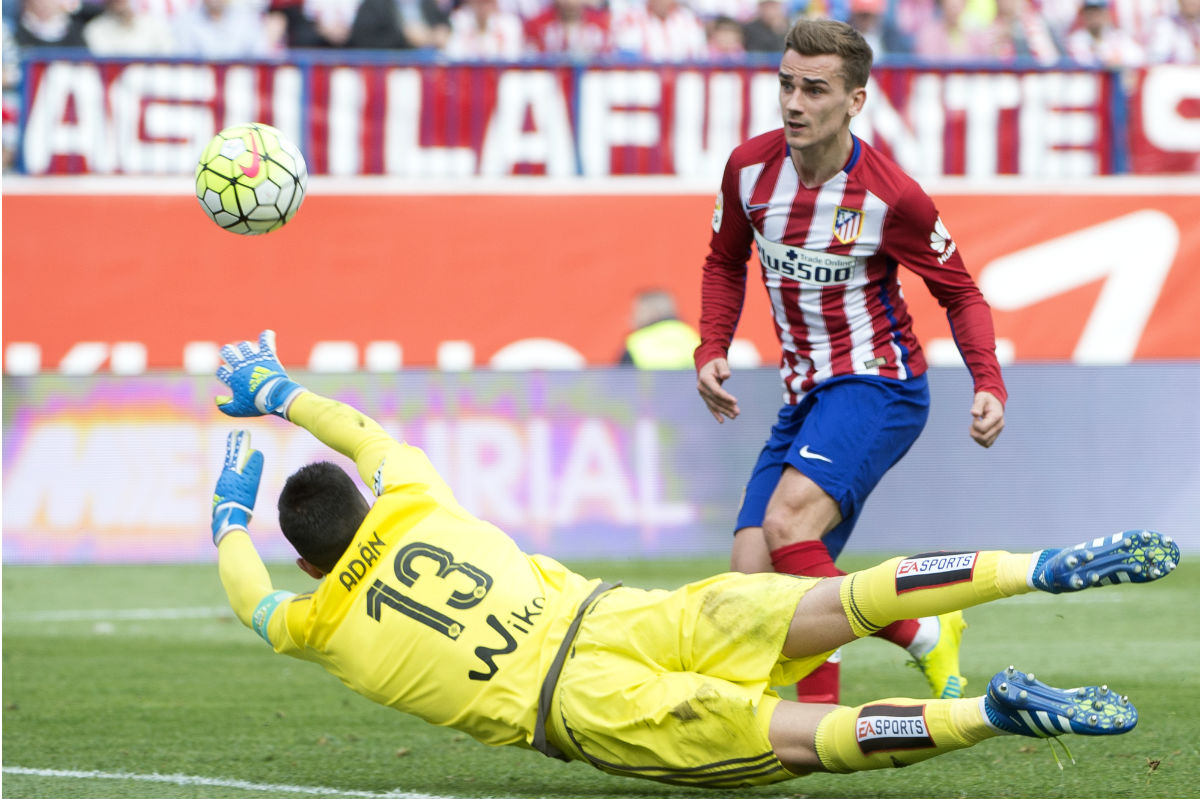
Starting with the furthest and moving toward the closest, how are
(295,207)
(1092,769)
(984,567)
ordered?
(295,207)
(1092,769)
(984,567)

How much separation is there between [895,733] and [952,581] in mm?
430

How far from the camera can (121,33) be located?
13.4 meters

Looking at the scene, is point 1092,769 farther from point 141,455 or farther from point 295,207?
point 141,455

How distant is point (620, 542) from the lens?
→ 10.5 metres

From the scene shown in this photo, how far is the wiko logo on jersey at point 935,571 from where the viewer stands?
4.13m

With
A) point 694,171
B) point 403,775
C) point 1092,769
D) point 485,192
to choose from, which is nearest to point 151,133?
point 485,192

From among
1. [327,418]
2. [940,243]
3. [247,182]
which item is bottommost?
[327,418]

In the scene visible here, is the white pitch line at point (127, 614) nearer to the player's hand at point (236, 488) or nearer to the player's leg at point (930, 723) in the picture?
the player's hand at point (236, 488)

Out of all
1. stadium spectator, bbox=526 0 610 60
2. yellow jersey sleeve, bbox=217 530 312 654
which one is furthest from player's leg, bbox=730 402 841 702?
stadium spectator, bbox=526 0 610 60

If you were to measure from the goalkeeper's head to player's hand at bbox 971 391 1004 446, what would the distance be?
1878 millimetres

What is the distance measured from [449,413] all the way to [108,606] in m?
2.61

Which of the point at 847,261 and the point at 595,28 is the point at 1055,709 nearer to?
the point at 847,261

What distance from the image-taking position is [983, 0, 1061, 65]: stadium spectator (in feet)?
47.9

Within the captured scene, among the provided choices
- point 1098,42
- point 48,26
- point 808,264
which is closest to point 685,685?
Answer: point 808,264
